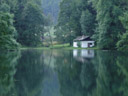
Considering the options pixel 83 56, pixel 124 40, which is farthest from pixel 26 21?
pixel 83 56

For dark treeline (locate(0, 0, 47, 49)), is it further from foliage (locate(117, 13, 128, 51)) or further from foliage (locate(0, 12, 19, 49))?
foliage (locate(0, 12, 19, 49))

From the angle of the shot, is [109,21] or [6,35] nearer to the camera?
[6,35]

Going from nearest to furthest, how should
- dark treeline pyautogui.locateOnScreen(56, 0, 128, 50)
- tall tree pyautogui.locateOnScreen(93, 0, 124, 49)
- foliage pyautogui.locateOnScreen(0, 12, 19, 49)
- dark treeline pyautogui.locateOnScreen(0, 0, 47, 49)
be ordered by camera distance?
foliage pyautogui.locateOnScreen(0, 12, 19, 49), dark treeline pyautogui.locateOnScreen(56, 0, 128, 50), tall tree pyautogui.locateOnScreen(93, 0, 124, 49), dark treeline pyautogui.locateOnScreen(0, 0, 47, 49)

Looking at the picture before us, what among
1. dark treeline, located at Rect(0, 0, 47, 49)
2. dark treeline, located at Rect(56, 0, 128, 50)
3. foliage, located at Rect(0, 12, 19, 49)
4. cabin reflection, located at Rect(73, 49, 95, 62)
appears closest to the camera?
cabin reflection, located at Rect(73, 49, 95, 62)

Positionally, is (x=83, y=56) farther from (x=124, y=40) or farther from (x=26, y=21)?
(x=26, y=21)

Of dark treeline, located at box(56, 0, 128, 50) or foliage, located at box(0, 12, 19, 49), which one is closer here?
foliage, located at box(0, 12, 19, 49)

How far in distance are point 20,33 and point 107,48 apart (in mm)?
31706

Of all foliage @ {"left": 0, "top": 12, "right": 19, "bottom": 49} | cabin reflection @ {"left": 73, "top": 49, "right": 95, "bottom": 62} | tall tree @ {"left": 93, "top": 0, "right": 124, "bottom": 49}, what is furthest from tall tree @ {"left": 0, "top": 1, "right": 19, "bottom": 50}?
tall tree @ {"left": 93, "top": 0, "right": 124, "bottom": 49}

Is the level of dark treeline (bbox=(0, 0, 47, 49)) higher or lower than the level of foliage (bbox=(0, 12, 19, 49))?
higher

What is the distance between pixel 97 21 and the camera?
6731cm

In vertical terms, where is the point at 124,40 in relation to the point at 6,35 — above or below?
below

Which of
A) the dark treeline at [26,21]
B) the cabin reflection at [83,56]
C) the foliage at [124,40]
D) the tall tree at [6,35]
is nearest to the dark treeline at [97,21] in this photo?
the foliage at [124,40]

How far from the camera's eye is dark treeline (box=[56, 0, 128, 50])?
165 ft

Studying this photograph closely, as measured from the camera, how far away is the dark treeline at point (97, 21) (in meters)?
50.2
